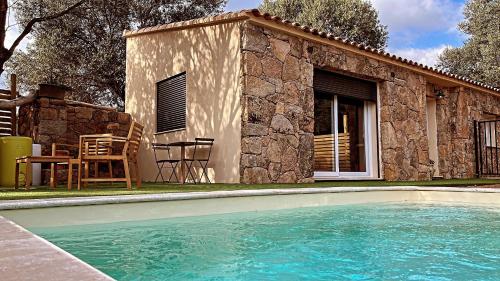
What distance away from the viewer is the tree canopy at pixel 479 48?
18125 millimetres

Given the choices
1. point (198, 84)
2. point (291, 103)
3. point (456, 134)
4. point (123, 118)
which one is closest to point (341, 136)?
point (291, 103)

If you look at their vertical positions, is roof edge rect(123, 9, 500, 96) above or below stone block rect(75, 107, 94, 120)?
above

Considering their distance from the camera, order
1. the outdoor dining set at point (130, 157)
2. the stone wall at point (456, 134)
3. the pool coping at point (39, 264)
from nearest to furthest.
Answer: the pool coping at point (39, 264)
the outdoor dining set at point (130, 157)
the stone wall at point (456, 134)

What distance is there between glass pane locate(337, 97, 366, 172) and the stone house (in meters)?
0.02

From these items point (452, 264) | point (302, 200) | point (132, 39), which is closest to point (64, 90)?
point (132, 39)

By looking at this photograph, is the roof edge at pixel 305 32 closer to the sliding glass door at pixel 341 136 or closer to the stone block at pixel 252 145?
the sliding glass door at pixel 341 136

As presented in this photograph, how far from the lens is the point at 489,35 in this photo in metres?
18.1

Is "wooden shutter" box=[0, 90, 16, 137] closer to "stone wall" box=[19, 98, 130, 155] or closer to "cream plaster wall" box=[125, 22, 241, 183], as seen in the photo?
"stone wall" box=[19, 98, 130, 155]

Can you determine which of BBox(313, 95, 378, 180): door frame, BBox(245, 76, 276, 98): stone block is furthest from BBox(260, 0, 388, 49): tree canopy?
BBox(245, 76, 276, 98): stone block

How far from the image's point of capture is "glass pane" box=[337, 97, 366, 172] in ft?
31.3

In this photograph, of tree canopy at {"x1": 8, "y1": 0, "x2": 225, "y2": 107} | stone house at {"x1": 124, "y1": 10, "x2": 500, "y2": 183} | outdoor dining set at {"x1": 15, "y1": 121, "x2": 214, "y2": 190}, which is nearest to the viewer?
outdoor dining set at {"x1": 15, "y1": 121, "x2": 214, "y2": 190}

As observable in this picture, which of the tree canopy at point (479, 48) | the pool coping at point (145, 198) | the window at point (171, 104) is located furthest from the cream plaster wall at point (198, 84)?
the tree canopy at point (479, 48)

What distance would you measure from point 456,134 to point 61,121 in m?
10.2

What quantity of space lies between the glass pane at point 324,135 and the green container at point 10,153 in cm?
544
